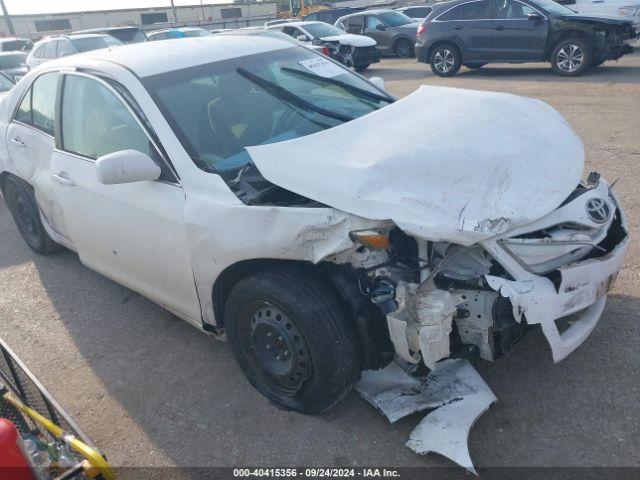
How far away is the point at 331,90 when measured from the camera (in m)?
3.61

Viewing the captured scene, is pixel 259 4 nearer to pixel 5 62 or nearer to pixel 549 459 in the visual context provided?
pixel 5 62

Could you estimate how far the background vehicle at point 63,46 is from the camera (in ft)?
43.4

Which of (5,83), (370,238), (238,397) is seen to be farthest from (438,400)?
(5,83)

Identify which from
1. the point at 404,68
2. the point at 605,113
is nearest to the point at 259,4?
the point at 404,68

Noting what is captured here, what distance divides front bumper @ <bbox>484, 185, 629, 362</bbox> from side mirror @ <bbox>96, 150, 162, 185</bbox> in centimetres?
172

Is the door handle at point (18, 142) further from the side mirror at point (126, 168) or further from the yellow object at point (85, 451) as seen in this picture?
the yellow object at point (85, 451)

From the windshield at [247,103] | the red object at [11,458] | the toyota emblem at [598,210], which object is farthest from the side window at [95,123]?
the toyota emblem at [598,210]

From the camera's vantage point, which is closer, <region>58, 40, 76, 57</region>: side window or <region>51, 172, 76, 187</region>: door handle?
<region>51, 172, 76, 187</region>: door handle

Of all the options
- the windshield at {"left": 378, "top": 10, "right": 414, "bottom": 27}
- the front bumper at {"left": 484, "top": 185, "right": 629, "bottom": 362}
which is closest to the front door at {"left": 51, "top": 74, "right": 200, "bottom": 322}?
the front bumper at {"left": 484, "top": 185, "right": 629, "bottom": 362}

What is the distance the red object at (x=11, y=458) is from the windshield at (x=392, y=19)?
16.4 meters

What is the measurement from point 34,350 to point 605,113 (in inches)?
306

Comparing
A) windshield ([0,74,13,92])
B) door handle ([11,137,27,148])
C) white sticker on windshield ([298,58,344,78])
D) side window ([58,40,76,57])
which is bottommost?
windshield ([0,74,13,92])

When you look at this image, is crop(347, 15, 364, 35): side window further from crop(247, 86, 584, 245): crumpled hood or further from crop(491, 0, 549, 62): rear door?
crop(247, 86, 584, 245): crumpled hood

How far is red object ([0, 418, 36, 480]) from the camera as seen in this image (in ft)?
5.44
